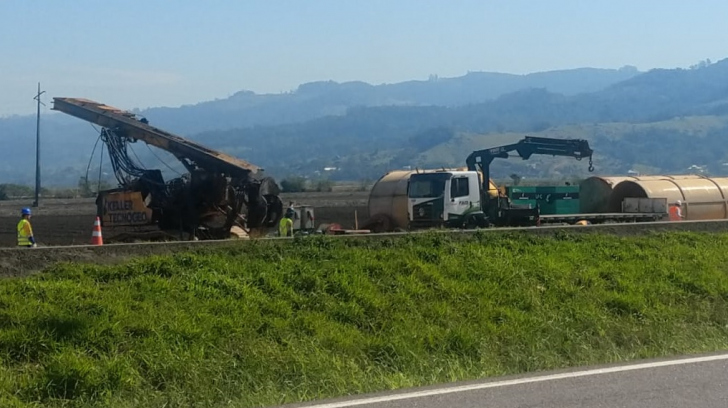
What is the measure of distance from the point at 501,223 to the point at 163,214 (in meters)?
10.2

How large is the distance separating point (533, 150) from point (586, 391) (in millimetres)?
24972

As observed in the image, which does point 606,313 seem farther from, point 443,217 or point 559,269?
point 443,217

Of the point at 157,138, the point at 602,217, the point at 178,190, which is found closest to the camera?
the point at 178,190

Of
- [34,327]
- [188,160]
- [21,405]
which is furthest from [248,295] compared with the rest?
[188,160]

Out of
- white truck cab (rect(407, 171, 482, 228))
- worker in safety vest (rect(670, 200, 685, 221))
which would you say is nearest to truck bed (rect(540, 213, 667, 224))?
worker in safety vest (rect(670, 200, 685, 221))

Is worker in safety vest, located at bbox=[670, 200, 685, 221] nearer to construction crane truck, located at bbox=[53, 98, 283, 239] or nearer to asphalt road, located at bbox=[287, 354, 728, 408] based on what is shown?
construction crane truck, located at bbox=[53, 98, 283, 239]

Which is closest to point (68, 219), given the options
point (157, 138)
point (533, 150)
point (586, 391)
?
point (533, 150)

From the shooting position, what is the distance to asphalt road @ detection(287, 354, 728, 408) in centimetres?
743

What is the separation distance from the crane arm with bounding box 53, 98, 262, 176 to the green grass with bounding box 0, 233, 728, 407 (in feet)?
32.0

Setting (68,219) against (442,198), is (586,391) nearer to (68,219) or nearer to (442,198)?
(442,198)

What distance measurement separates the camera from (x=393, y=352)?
9.83 meters

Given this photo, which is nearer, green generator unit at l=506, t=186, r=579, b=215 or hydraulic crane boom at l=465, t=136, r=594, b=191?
green generator unit at l=506, t=186, r=579, b=215

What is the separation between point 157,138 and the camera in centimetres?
2322

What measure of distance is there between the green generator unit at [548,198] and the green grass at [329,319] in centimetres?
1596
